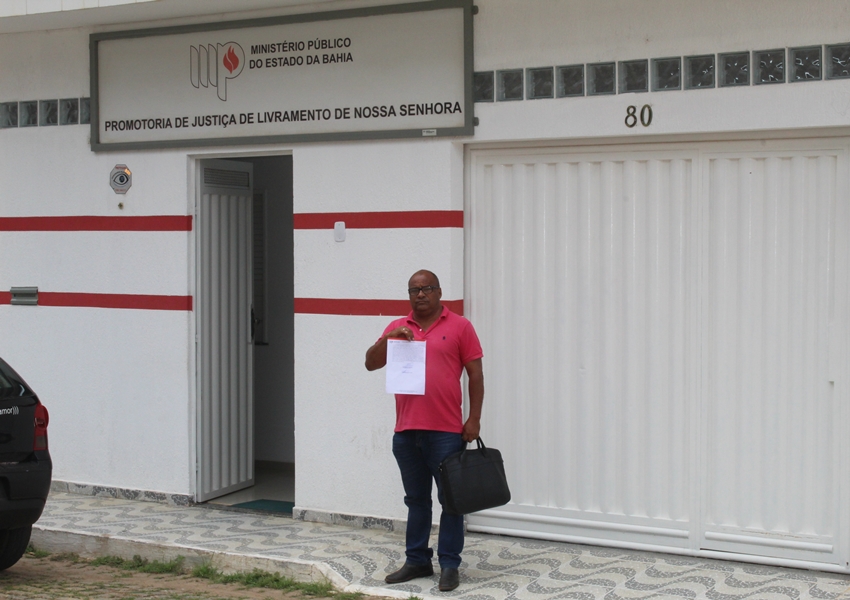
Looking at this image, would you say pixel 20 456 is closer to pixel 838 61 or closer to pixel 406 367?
pixel 406 367

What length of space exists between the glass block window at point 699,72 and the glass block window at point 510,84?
110 cm

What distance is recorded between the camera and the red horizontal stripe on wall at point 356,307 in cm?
761

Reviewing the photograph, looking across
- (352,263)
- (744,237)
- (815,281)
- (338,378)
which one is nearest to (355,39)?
(352,263)

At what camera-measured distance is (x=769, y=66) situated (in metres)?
6.55

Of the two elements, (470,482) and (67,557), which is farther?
(67,557)

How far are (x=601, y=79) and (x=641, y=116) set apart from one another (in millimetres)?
360

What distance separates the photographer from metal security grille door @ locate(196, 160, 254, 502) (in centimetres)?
854

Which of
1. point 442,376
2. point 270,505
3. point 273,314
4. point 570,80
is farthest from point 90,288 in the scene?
point 570,80

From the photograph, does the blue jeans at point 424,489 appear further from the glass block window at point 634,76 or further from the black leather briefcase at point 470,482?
the glass block window at point 634,76

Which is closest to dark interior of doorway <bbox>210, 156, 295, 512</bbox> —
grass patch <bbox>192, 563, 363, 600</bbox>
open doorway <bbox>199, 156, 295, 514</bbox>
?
open doorway <bbox>199, 156, 295, 514</bbox>

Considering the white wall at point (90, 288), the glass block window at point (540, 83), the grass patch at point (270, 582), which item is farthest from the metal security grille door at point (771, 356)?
the white wall at point (90, 288)

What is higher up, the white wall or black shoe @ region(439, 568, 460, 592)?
the white wall

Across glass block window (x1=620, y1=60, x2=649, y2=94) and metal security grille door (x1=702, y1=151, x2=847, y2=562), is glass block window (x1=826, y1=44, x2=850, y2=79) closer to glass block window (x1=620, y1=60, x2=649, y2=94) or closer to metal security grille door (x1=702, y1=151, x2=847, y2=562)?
metal security grille door (x1=702, y1=151, x2=847, y2=562)

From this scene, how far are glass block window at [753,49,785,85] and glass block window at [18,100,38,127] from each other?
5678 mm
